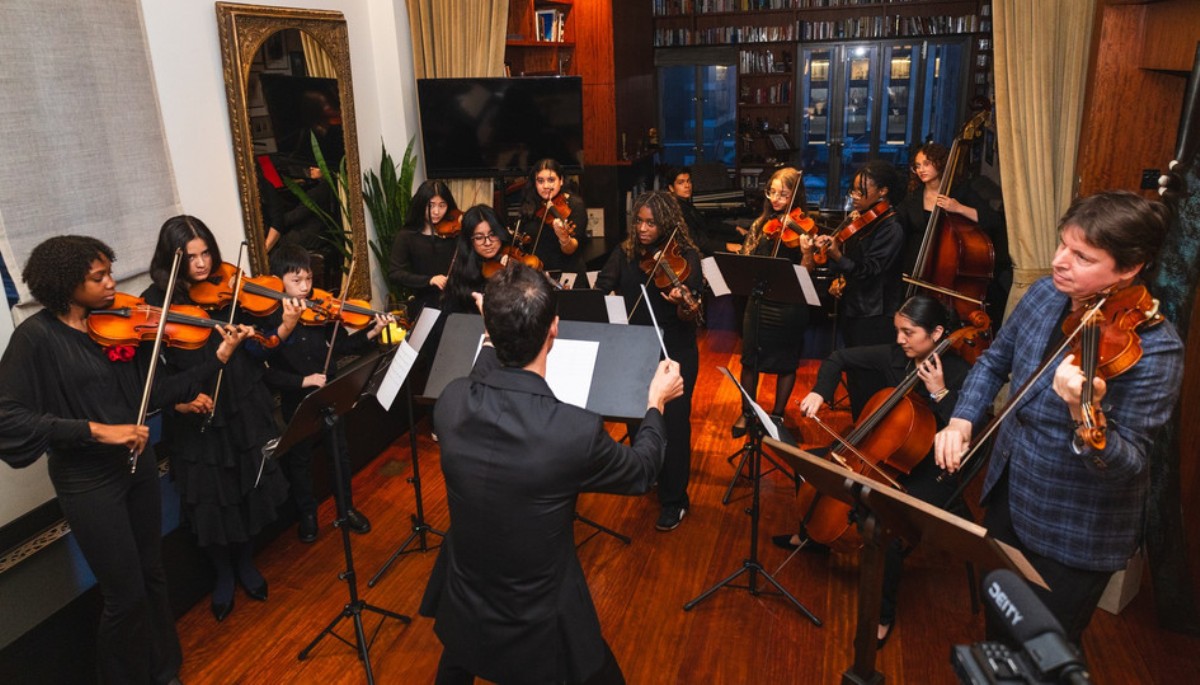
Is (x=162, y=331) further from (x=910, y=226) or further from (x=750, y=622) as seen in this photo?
(x=910, y=226)

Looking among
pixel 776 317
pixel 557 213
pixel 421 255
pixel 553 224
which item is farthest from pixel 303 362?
pixel 776 317

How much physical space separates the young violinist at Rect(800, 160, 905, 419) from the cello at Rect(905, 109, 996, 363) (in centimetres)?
13

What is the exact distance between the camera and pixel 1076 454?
1.87 metres

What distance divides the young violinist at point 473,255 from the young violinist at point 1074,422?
2.35 m

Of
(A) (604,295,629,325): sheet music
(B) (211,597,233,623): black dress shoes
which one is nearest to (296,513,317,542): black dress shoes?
(B) (211,597,233,623): black dress shoes

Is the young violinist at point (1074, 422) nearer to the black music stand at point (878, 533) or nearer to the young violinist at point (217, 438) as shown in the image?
the black music stand at point (878, 533)

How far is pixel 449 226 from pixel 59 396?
238 centimetres

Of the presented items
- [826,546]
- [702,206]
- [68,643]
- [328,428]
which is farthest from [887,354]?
[702,206]

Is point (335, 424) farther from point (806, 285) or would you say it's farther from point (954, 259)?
point (954, 259)

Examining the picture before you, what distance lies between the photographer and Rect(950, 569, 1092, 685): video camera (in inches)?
40.4

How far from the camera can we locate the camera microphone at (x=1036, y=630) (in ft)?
3.35

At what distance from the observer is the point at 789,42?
9.54 metres

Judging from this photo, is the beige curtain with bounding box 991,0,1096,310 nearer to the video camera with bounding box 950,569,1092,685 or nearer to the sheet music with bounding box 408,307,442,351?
the sheet music with bounding box 408,307,442,351

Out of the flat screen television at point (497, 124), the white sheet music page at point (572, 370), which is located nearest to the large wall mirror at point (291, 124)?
the flat screen television at point (497, 124)
